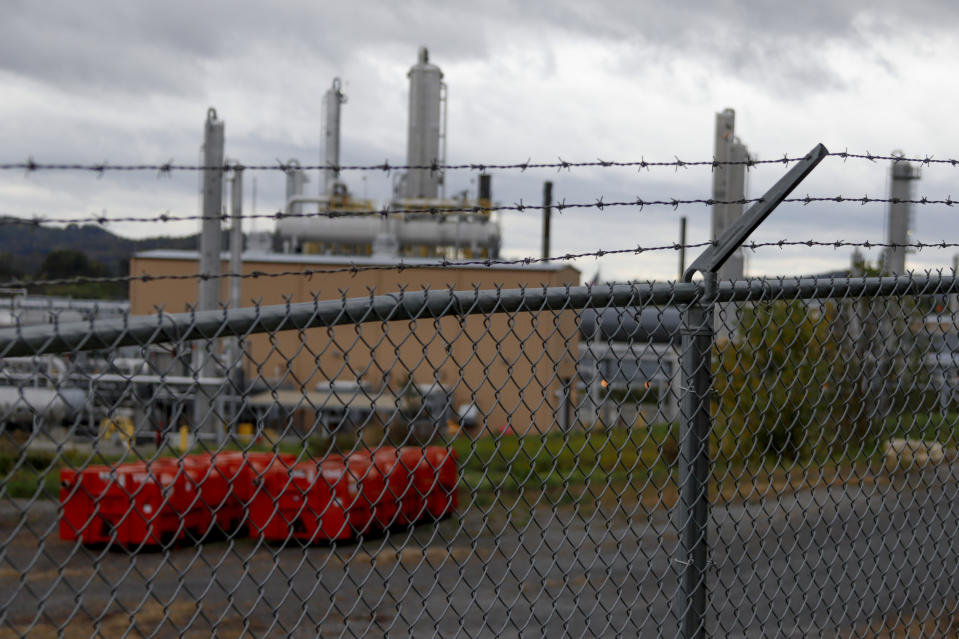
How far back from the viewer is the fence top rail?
1833 mm

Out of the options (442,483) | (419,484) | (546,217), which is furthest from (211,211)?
(546,217)

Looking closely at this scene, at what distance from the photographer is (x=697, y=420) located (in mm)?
2775

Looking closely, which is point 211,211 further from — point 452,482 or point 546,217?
point 546,217

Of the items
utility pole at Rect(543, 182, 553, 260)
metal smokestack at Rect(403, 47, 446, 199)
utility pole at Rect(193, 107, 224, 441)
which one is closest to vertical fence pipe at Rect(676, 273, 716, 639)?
utility pole at Rect(193, 107, 224, 441)

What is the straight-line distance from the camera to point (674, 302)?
2.76m

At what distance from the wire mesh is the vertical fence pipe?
0.06ft

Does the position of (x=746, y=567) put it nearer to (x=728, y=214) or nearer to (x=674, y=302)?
(x=674, y=302)

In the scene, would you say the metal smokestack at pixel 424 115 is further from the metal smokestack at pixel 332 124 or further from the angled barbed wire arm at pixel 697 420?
the angled barbed wire arm at pixel 697 420

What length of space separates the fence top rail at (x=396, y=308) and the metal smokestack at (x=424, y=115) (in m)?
28.5

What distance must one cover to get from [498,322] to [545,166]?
7.68 metres

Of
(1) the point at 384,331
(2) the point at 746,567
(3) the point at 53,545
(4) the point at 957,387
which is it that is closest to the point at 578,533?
(2) the point at 746,567

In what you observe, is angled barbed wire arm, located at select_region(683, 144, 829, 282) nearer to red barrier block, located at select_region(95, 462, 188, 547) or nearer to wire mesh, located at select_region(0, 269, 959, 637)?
wire mesh, located at select_region(0, 269, 959, 637)

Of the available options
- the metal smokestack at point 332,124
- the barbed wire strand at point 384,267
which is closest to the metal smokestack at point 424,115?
the metal smokestack at point 332,124

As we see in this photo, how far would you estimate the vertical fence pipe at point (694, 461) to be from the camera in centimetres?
277
